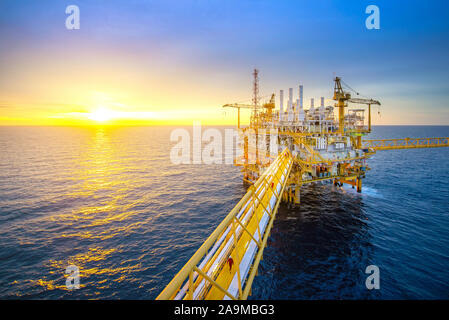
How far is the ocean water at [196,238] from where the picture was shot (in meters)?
18.7

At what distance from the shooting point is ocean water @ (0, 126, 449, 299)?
61.2 feet

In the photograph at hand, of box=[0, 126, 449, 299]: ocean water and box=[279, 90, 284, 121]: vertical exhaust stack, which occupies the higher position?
box=[279, 90, 284, 121]: vertical exhaust stack

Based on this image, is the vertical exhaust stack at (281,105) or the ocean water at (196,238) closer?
the ocean water at (196,238)

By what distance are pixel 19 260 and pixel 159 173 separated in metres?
39.0

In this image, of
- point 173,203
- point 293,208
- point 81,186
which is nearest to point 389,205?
point 293,208

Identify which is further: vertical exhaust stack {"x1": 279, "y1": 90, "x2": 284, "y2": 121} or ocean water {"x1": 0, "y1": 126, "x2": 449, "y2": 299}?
vertical exhaust stack {"x1": 279, "y1": 90, "x2": 284, "y2": 121}

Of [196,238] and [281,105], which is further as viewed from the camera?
[281,105]

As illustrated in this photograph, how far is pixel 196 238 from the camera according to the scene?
2609 centimetres

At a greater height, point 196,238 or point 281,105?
point 281,105

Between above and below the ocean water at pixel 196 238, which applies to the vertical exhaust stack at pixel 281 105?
above
